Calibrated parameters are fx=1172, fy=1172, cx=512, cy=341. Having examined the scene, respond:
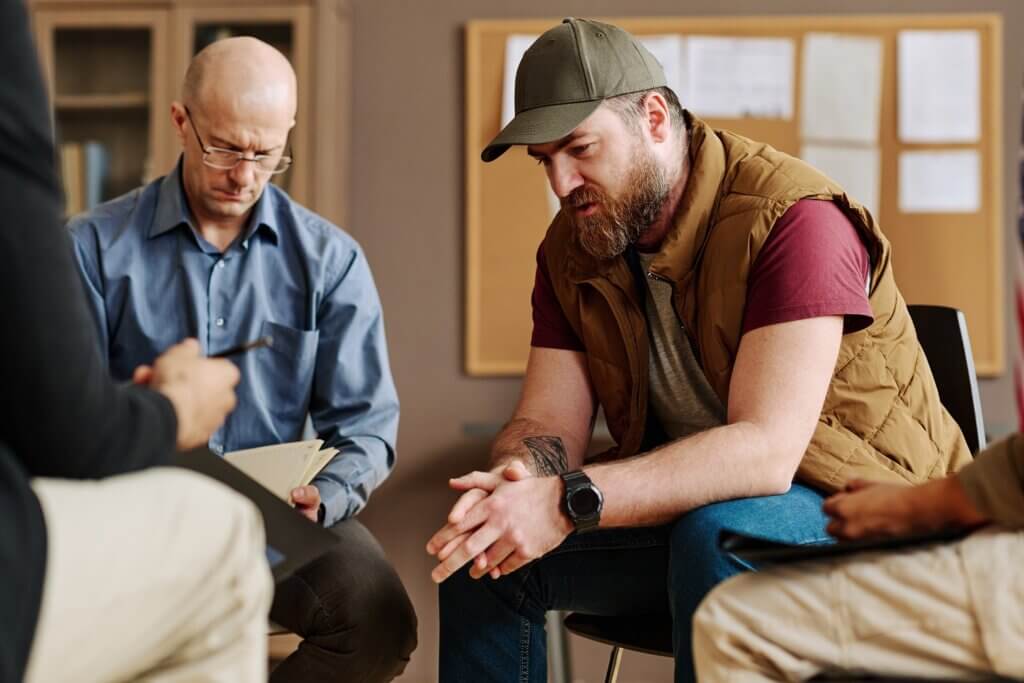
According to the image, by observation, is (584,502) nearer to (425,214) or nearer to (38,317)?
(38,317)

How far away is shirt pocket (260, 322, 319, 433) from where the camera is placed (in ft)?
6.75

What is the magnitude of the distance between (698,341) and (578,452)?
0.30 meters

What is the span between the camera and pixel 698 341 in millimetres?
1752

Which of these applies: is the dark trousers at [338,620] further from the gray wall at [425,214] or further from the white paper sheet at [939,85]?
the white paper sheet at [939,85]

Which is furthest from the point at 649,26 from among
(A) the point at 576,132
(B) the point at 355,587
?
(B) the point at 355,587

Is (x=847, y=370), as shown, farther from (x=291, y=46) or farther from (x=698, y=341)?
(x=291, y=46)

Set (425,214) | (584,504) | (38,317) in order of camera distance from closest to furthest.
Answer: (38,317) → (584,504) → (425,214)

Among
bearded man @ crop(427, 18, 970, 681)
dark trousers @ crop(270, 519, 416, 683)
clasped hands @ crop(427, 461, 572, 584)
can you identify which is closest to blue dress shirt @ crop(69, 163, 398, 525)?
dark trousers @ crop(270, 519, 416, 683)

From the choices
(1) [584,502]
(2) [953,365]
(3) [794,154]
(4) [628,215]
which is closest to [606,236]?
Answer: (4) [628,215]

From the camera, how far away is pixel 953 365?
1904 millimetres

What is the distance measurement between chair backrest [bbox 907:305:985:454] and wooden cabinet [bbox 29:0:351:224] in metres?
1.78

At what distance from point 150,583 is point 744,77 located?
Result: 2701 millimetres

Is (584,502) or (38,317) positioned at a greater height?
(38,317)

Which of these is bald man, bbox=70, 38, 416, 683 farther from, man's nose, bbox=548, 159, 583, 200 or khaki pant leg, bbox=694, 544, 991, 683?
khaki pant leg, bbox=694, 544, 991, 683
